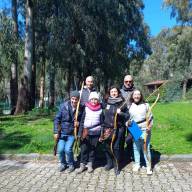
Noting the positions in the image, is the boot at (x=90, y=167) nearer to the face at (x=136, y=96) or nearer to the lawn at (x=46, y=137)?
the face at (x=136, y=96)

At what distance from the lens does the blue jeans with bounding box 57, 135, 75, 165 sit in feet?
28.6

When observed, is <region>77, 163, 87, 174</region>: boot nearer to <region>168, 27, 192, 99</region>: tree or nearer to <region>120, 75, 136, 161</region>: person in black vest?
<region>120, 75, 136, 161</region>: person in black vest

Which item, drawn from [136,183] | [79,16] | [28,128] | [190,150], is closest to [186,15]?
[79,16]

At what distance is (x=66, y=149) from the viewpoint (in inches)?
343

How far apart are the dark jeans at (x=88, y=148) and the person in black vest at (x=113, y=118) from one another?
0.18 metres

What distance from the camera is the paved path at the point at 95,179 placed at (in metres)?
7.54

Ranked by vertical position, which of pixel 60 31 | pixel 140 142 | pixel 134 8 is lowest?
pixel 140 142

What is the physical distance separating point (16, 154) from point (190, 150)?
408cm

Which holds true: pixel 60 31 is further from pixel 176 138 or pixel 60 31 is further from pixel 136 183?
pixel 136 183

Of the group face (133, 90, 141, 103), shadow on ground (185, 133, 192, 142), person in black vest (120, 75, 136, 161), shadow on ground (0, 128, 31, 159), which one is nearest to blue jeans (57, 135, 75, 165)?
person in black vest (120, 75, 136, 161)

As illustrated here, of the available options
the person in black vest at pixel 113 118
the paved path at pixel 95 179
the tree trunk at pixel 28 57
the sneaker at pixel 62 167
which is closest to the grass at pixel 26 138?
the paved path at pixel 95 179

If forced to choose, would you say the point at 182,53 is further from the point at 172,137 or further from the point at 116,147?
the point at 116,147

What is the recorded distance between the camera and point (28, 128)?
1444 centimetres

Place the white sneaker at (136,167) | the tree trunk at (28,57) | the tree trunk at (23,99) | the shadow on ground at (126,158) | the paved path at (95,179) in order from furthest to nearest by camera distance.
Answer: the tree trunk at (23,99) → the tree trunk at (28,57) → the shadow on ground at (126,158) → the white sneaker at (136,167) → the paved path at (95,179)
